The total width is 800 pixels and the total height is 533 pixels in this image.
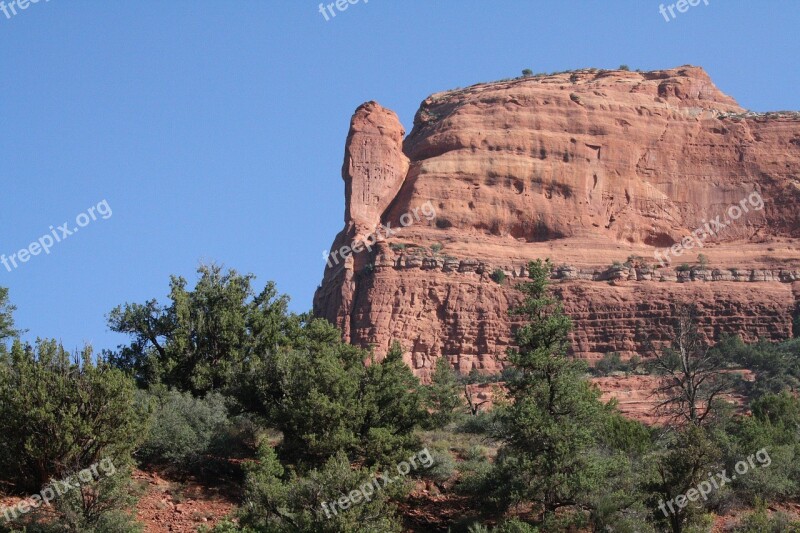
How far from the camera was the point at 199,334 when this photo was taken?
31.9 meters

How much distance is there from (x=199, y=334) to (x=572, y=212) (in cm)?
5662

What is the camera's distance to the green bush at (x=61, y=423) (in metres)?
21.4

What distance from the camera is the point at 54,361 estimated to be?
75.4ft

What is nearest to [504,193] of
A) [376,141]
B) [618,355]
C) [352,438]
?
[376,141]

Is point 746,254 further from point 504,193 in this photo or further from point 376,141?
point 376,141

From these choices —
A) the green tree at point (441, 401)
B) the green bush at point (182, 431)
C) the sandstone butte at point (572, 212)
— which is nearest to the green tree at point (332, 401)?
the green bush at point (182, 431)

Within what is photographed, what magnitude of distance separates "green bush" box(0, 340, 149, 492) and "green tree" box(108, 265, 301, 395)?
8426 millimetres

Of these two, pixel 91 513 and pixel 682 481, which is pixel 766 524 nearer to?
pixel 682 481

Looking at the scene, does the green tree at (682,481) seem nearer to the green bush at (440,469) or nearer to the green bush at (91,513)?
the green bush at (440,469)

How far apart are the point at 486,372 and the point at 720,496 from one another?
46597 mm

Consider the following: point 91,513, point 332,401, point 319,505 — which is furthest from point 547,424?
point 91,513

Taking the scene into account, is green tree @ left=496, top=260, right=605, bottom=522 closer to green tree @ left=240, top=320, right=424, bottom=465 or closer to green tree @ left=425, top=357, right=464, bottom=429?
green tree @ left=240, top=320, right=424, bottom=465

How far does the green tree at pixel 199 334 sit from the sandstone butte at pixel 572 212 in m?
41.1

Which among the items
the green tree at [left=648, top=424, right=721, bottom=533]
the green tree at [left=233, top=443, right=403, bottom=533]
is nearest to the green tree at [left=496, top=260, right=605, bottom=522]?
the green tree at [left=648, top=424, right=721, bottom=533]
